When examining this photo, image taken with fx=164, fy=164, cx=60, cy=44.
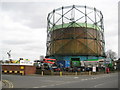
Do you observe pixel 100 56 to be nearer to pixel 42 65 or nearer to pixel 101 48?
pixel 101 48

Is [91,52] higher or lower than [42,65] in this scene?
higher

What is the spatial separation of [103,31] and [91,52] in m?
11.8

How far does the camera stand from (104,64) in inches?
1736

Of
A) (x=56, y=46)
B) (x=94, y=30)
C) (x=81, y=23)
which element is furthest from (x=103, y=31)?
(x=56, y=46)

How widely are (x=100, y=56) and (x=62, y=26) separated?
18.1m

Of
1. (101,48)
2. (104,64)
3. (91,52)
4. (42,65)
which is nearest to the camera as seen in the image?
(42,65)

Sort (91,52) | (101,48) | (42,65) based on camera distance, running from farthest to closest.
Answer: (101,48)
(91,52)
(42,65)

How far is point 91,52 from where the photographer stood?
193 feet

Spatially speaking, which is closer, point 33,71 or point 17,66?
point 17,66

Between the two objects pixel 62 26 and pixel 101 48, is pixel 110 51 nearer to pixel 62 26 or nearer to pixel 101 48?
pixel 101 48

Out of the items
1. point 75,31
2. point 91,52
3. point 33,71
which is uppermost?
point 75,31

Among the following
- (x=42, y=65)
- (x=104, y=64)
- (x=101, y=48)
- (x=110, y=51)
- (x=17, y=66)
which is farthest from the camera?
(x=110, y=51)

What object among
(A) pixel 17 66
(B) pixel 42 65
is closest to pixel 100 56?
(B) pixel 42 65

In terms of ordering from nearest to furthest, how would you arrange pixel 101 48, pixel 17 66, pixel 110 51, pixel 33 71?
pixel 17 66, pixel 33 71, pixel 101 48, pixel 110 51
